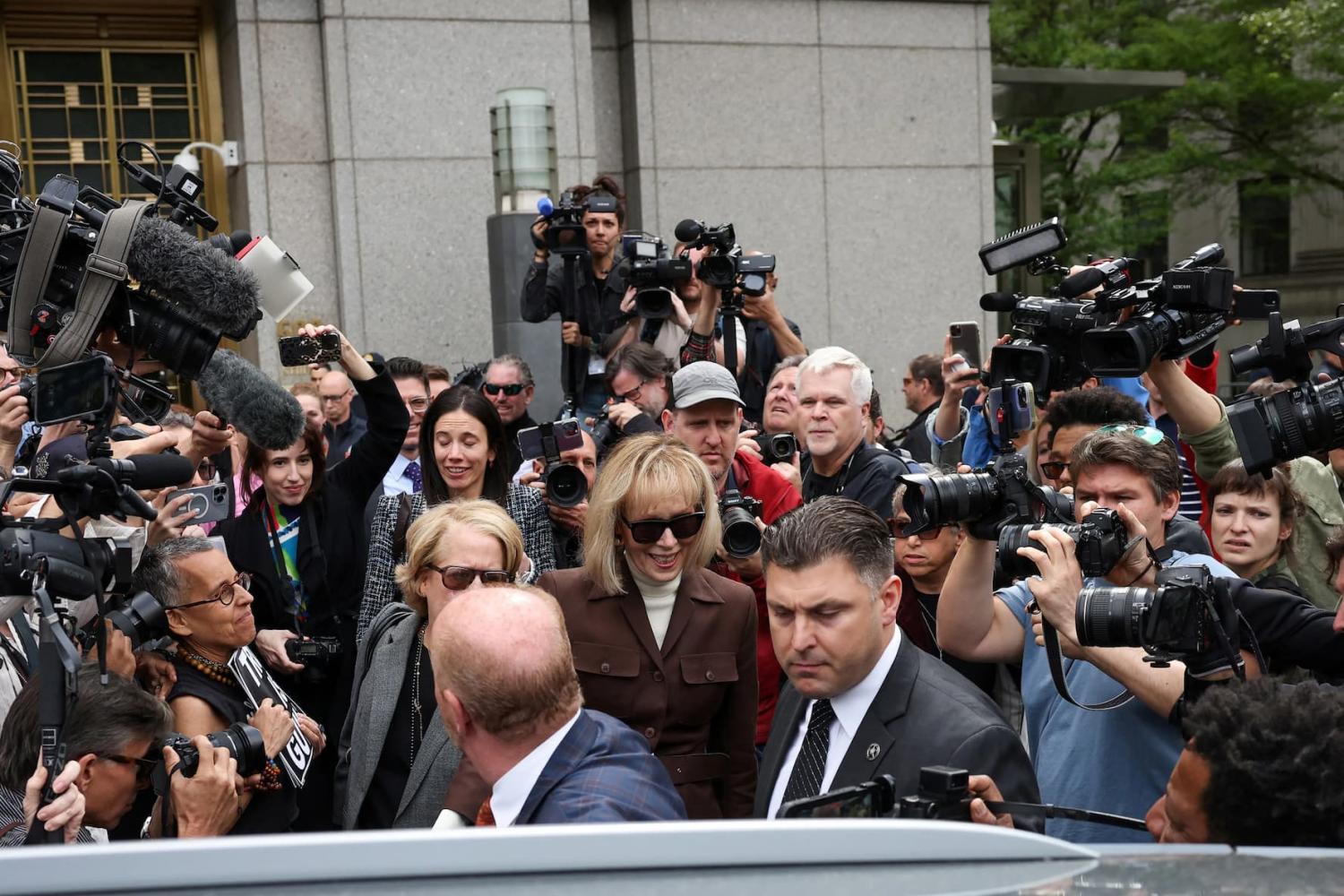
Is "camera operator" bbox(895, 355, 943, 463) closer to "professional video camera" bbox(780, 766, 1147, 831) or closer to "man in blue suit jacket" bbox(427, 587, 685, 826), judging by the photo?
"man in blue suit jacket" bbox(427, 587, 685, 826)

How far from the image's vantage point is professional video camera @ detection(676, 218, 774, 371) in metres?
6.95

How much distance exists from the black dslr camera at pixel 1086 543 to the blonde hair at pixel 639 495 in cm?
110

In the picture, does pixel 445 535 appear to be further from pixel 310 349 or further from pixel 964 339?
pixel 964 339

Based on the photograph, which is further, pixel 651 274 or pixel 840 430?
pixel 651 274

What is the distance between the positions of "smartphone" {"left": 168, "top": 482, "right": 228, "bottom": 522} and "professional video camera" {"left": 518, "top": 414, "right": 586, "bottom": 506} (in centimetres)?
109

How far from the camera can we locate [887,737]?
3133 millimetres

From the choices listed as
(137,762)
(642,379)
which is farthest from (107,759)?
(642,379)

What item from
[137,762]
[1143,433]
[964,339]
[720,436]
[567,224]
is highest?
[567,224]

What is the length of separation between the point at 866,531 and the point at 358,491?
3060 mm

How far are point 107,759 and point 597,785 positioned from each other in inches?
56.7

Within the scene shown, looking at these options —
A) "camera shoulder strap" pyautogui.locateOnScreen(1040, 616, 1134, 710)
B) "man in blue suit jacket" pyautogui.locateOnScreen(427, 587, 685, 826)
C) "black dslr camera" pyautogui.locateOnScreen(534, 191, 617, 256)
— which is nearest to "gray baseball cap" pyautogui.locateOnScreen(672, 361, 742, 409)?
"camera shoulder strap" pyautogui.locateOnScreen(1040, 616, 1134, 710)

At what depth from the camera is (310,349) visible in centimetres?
537

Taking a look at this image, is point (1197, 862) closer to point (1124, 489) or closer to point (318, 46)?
point (1124, 489)

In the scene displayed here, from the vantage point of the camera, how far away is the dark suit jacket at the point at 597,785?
9.05 feet
